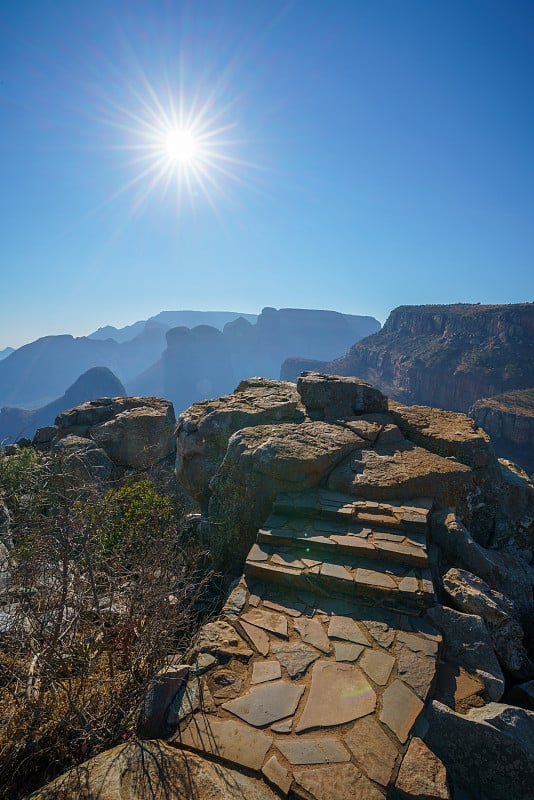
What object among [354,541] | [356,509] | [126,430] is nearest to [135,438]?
[126,430]

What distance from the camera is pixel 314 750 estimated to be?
2422 mm

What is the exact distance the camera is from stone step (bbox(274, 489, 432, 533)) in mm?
4414

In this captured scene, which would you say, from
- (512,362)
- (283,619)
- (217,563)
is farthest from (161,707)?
(512,362)

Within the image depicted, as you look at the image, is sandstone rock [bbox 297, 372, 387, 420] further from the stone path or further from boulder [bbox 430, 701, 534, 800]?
boulder [bbox 430, 701, 534, 800]

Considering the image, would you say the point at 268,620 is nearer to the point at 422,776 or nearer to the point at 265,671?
the point at 265,671

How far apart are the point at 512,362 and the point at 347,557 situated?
266 ft

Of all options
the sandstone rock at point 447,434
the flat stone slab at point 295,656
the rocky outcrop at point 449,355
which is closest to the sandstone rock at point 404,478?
the sandstone rock at point 447,434

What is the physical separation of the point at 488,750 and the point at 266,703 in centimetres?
139

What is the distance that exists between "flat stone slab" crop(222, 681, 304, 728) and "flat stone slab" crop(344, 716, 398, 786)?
0.43 metres

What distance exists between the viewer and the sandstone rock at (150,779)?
2.06 metres

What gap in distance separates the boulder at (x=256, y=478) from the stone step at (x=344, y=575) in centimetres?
84

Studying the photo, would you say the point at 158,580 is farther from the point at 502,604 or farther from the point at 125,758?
the point at 502,604

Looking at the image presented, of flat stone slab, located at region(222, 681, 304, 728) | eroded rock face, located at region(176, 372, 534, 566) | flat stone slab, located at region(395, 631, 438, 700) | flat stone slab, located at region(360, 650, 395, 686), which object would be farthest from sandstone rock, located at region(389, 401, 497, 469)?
flat stone slab, located at region(222, 681, 304, 728)

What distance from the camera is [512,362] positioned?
7231 centimetres
